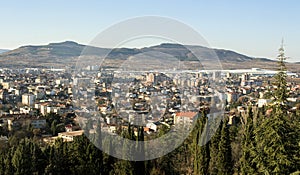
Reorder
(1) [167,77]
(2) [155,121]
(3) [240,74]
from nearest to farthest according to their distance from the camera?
(2) [155,121]
(1) [167,77]
(3) [240,74]

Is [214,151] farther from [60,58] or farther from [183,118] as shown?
[60,58]

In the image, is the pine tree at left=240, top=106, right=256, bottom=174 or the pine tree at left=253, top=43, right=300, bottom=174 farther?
the pine tree at left=240, top=106, right=256, bottom=174

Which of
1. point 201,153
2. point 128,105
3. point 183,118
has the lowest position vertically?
point 201,153


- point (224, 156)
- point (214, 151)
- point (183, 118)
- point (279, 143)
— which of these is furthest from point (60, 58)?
point (279, 143)

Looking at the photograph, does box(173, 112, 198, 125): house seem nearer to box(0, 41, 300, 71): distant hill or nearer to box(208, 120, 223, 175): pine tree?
box(208, 120, 223, 175): pine tree

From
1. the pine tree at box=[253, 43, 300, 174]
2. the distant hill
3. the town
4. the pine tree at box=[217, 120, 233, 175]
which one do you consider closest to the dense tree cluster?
the pine tree at box=[217, 120, 233, 175]

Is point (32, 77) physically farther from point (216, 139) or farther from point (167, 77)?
point (216, 139)

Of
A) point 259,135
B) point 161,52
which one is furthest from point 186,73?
point 259,135

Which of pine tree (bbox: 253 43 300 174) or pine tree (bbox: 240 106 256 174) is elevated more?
pine tree (bbox: 253 43 300 174)

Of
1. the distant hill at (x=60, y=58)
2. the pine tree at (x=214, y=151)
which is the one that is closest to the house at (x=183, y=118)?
the pine tree at (x=214, y=151)

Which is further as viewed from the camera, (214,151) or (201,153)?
(201,153)

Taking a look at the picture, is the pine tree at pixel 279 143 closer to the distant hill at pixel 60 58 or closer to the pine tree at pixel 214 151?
the pine tree at pixel 214 151
